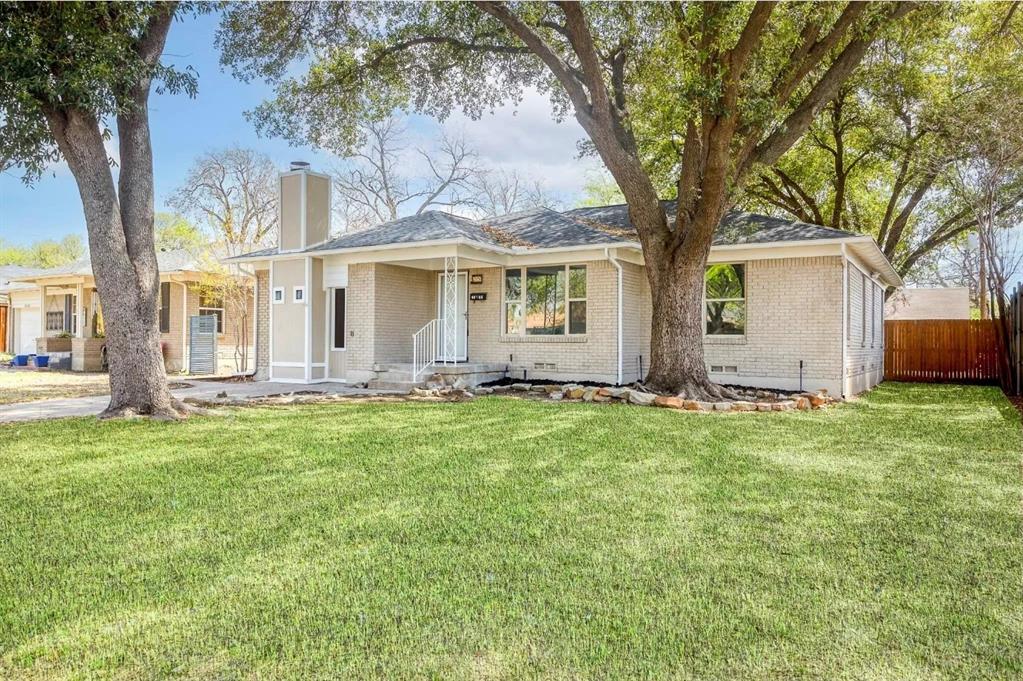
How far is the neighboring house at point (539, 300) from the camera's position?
1270 centimetres

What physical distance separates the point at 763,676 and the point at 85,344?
2203 cm

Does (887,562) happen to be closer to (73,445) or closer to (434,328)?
(73,445)

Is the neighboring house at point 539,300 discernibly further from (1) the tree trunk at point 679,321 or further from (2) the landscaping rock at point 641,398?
(2) the landscaping rock at point 641,398

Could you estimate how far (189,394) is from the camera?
12.5 meters

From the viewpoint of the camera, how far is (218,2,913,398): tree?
10.3 meters

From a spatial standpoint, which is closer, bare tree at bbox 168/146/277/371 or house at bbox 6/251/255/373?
house at bbox 6/251/255/373

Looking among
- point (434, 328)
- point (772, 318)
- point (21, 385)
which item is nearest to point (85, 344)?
point (21, 385)

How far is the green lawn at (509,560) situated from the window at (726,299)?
6.70 m

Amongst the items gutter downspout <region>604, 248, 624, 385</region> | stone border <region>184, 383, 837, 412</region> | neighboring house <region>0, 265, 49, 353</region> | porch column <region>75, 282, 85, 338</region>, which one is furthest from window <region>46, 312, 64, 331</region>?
gutter downspout <region>604, 248, 624, 385</region>

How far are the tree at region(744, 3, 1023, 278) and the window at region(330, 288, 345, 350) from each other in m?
10.1

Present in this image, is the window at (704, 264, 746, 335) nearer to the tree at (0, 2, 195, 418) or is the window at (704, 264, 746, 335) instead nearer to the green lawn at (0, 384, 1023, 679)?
the green lawn at (0, 384, 1023, 679)

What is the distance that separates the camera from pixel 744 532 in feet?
12.7

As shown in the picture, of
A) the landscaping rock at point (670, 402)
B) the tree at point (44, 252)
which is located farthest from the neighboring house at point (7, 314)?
the landscaping rock at point (670, 402)

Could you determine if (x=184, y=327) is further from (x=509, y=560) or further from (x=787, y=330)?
(x=509, y=560)
